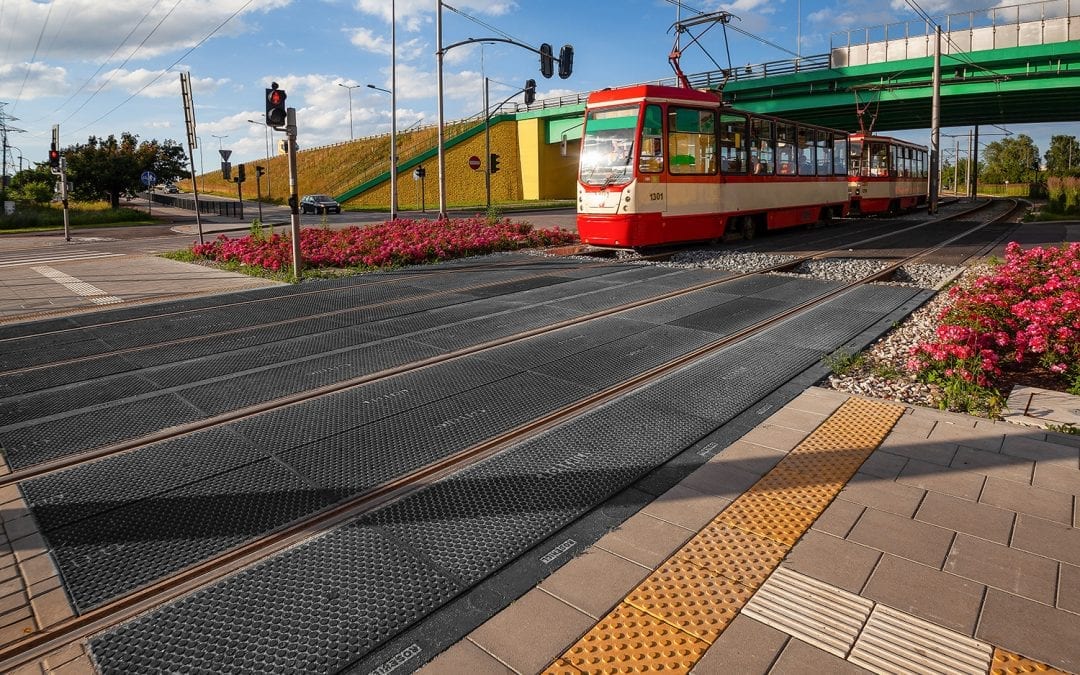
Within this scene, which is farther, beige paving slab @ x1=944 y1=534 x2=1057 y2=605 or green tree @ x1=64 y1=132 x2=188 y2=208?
green tree @ x1=64 y1=132 x2=188 y2=208

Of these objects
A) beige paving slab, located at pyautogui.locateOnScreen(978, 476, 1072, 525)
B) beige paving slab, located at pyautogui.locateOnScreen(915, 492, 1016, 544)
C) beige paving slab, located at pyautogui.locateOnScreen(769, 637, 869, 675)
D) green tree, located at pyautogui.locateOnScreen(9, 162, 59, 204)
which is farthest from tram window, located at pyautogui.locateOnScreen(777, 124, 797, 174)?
green tree, located at pyautogui.locateOnScreen(9, 162, 59, 204)

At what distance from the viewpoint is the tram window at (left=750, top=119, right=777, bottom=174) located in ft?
57.1

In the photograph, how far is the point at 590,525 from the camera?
12.3 feet

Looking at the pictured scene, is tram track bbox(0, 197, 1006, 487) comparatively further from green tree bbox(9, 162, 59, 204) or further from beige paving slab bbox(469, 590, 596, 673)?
green tree bbox(9, 162, 59, 204)

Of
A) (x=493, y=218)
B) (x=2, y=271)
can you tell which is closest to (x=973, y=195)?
(x=493, y=218)

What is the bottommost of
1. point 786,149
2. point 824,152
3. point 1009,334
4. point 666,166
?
point 1009,334

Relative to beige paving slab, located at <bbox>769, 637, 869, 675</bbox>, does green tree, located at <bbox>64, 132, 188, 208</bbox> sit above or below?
above

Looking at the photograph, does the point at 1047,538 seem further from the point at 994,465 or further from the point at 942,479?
the point at 994,465

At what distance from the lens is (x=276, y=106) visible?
41.8 feet

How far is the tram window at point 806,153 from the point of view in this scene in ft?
66.7

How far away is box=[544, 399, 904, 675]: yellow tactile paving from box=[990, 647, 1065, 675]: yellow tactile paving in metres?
0.89

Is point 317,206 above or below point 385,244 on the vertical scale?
above

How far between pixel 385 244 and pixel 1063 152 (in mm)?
99773

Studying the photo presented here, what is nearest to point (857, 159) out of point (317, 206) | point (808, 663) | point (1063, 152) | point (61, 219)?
point (808, 663)
